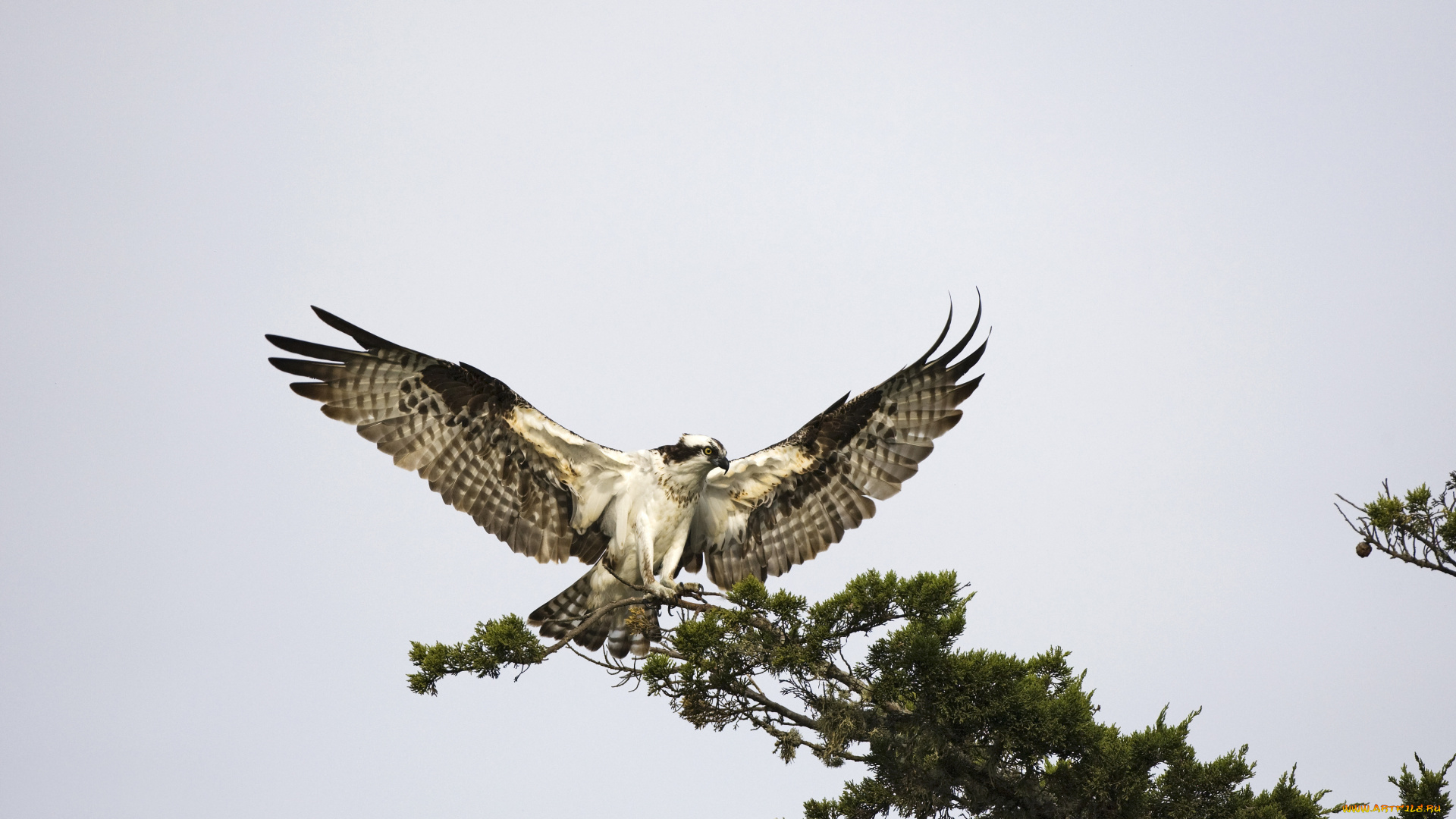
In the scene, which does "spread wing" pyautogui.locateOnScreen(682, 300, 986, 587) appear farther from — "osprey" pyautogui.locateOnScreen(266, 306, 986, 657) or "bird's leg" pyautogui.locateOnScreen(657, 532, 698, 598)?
"bird's leg" pyautogui.locateOnScreen(657, 532, 698, 598)

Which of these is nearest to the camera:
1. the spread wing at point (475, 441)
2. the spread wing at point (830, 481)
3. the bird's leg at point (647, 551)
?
the bird's leg at point (647, 551)

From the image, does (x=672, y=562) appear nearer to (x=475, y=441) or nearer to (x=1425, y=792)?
(x=475, y=441)

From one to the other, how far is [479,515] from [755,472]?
2.34 m

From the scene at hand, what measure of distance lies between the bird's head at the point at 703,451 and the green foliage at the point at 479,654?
2.40 meters

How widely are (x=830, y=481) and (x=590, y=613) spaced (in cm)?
236

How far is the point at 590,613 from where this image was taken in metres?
8.83

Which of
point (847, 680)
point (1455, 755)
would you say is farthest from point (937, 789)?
point (1455, 755)

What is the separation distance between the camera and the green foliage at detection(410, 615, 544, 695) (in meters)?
6.43

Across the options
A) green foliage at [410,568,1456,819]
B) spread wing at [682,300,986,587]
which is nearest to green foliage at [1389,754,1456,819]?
green foliage at [410,568,1456,819]

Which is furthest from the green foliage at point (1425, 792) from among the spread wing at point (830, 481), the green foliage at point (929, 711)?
the spread wing at point (830, 481)

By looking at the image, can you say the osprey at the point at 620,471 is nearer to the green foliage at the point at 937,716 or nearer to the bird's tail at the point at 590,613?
the bird's tail at the point at 590,613

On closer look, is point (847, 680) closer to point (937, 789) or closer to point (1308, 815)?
point (937, 789)

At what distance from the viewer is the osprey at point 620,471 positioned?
28.2 ft

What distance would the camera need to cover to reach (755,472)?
9188mm
